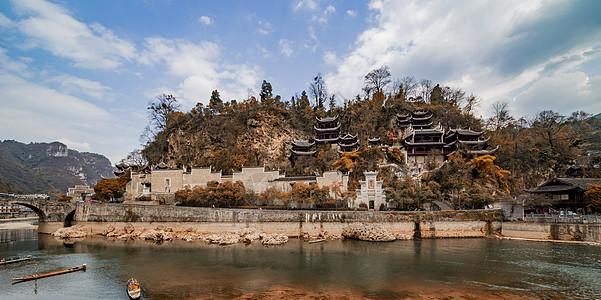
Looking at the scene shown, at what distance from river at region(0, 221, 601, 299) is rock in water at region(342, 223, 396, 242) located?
117cm

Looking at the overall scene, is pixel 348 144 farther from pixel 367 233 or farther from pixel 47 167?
pixel 47 167

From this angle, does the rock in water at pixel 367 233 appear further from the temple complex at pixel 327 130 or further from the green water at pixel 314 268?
the temple complex at pixel 327 130

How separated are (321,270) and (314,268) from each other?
616mm

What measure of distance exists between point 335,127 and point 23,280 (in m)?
44.1

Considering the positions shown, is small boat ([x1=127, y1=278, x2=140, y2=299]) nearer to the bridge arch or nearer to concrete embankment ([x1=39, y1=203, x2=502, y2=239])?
concrete embankment ([x1=39, y1=203, x2=502, y2=239])

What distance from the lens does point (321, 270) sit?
1934 centimetres

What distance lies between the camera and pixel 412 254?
23.5 meters

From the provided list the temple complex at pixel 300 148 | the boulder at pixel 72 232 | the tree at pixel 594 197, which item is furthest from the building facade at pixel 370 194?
the boulder at pixel 72 232

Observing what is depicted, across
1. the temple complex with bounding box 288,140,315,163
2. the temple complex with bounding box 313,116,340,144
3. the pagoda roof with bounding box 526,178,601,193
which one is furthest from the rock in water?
the temple complex with bounding box 313,116,340,144

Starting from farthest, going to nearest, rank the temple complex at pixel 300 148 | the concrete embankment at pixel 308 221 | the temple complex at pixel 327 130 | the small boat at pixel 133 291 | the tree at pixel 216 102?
1. the tree at pixel 216 102
2. the temple complex at pixel 327 130
3. the temple complex at pixel 300 148
4. the concrete embankment at pixel 308 221
5. the small boat at pixel 133 291

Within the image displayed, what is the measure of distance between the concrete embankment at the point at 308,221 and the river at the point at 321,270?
7.09 ft

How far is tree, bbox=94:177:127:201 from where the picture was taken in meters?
42.9

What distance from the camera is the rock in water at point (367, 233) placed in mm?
29120

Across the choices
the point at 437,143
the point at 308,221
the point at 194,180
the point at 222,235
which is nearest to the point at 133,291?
the point at 222,235
